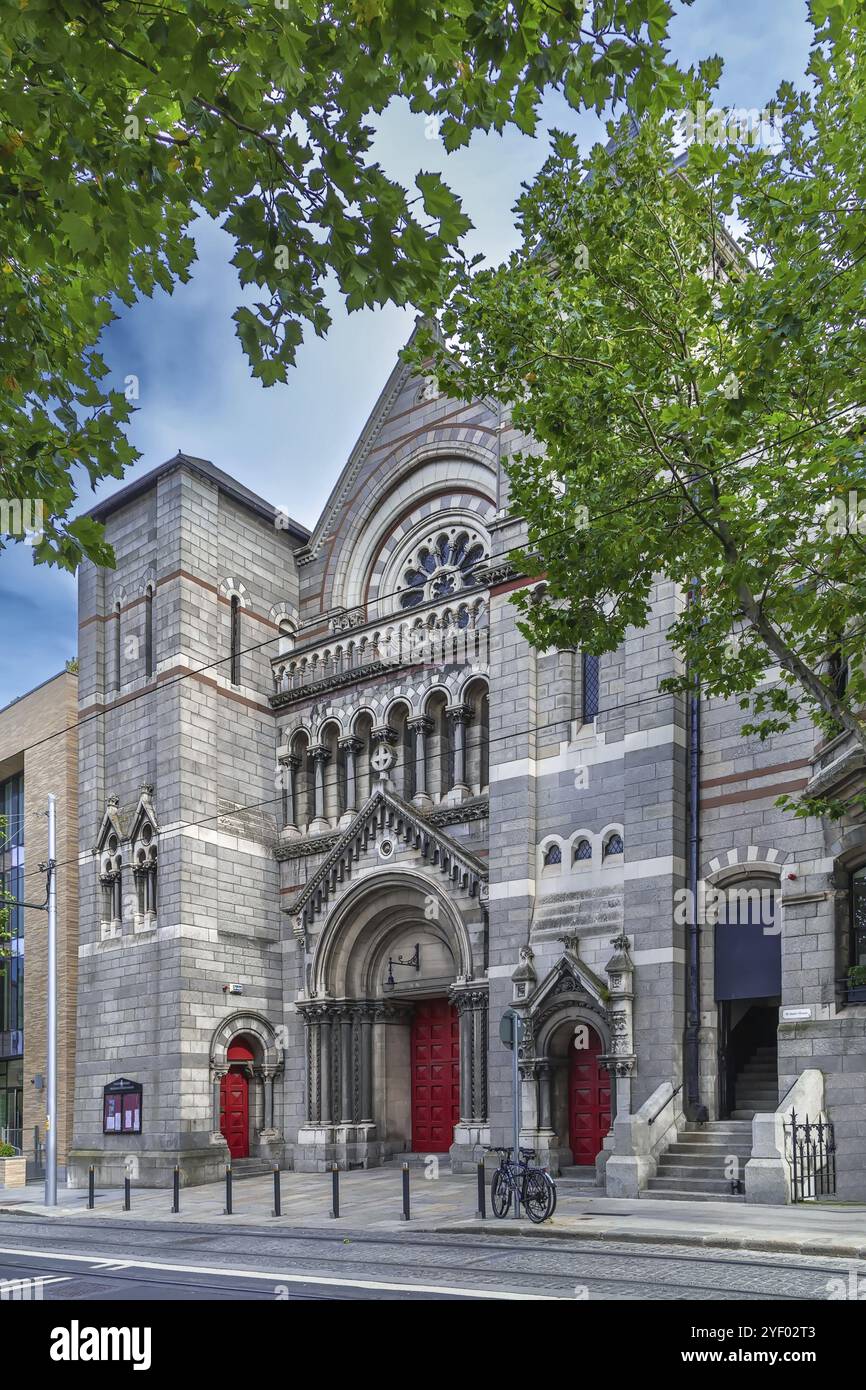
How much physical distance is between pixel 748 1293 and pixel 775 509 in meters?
7.20

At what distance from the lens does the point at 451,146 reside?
8305 millimetres

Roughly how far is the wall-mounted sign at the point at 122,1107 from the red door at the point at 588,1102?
31.3 feet

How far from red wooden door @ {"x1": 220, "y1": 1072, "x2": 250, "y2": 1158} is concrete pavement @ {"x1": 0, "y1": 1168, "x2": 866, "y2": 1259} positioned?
3.95ft

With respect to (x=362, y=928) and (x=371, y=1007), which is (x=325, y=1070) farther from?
(x=362, y=928)

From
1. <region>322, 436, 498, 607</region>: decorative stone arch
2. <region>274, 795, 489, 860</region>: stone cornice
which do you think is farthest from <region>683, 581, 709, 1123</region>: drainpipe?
<region>322, 436, 498, 607</region>: decorative stone arch

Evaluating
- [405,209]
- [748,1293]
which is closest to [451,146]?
[405,209]

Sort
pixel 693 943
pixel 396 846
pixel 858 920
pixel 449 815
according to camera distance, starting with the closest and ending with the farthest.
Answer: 1. pixel 858 920
2. pixel 693 943
3. pixel 449 815
4. pixel 396 846

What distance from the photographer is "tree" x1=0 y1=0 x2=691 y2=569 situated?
7.32 m

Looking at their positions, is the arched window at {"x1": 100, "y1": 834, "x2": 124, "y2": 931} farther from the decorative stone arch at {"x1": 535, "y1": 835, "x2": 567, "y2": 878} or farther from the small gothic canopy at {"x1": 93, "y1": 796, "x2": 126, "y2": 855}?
the decorative stone arch at {"x1": 535, "y1": 835, "x2": 567, "y2": 878}

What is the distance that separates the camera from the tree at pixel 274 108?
24.0ft

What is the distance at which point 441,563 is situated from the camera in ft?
97.5

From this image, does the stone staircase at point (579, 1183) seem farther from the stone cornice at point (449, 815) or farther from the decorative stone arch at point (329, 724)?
the decorative stone arch at point (329, 724)

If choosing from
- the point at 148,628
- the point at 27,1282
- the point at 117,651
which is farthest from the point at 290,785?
the point at 27,1282

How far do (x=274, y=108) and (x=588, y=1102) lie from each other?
61.5 ft
